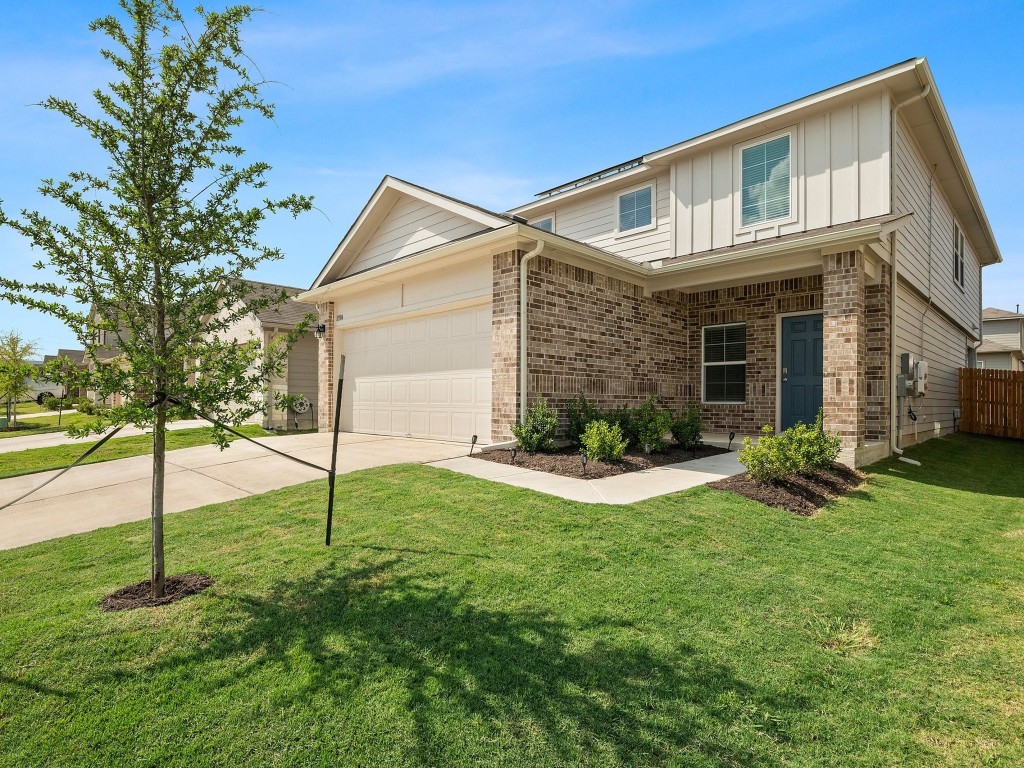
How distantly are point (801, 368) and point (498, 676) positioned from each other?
382 inches

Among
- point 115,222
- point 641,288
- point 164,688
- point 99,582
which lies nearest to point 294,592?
point 164,688

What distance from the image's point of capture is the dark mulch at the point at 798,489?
228 inches

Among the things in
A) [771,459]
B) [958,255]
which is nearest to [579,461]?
[771,459]

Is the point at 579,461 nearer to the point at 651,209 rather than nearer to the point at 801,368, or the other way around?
the point at 801,368

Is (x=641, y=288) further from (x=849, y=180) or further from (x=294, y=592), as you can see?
(x=294, y=592)

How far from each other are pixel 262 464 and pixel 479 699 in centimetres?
648

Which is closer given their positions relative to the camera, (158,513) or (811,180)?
(158,513)

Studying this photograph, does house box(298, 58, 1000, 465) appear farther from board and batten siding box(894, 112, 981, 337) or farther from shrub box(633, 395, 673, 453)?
shrub box(633, 395, 673, 453)

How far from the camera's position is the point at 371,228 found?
1181cm

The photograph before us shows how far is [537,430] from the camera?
807cm

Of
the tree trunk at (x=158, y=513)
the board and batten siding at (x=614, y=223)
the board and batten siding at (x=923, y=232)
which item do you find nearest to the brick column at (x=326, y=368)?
the board and batten siding at (x=614, y=223)

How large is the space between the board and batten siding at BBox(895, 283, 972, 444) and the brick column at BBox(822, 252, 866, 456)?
2.40 meters

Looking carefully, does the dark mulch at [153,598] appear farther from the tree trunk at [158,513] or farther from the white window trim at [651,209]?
the white window trim at [651,209]

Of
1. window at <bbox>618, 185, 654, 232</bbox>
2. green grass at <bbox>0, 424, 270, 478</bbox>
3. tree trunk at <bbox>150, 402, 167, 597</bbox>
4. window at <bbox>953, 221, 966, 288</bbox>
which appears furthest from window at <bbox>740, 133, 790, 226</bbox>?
green grass at <bbox>0, 424, 270, 478</bbox>
